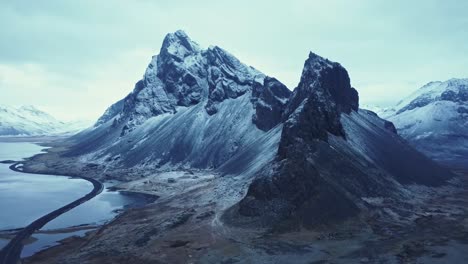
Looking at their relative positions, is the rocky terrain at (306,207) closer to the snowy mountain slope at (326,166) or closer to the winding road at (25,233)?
the snowy mountain slope at (326,166)

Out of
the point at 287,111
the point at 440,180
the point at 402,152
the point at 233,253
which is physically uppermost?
the point at 287,111

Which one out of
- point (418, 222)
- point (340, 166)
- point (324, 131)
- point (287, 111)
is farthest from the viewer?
point (287, 111)

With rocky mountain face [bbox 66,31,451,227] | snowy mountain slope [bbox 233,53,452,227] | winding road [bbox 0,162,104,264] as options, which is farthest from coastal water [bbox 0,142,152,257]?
snowy mountain slope [bbox 233,53,452,227]

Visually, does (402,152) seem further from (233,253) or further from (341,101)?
(233,253)

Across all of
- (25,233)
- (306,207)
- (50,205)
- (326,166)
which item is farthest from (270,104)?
(25,233)

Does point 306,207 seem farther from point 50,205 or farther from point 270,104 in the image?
point 270,104

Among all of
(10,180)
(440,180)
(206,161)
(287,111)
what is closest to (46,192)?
(10,180)

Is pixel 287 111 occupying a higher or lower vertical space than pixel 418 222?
higher

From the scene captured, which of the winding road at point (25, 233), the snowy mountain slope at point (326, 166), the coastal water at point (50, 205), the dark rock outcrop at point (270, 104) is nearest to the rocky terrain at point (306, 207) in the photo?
the snowy mountain slope at point (326, 166)
